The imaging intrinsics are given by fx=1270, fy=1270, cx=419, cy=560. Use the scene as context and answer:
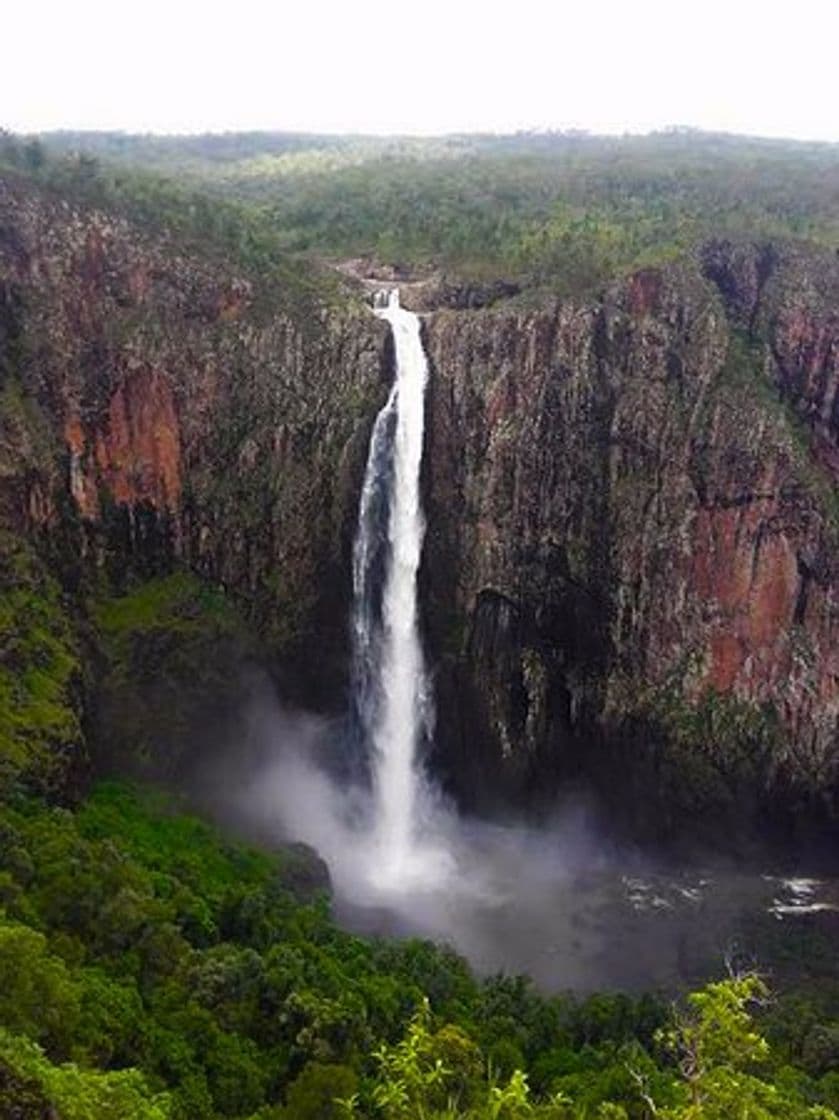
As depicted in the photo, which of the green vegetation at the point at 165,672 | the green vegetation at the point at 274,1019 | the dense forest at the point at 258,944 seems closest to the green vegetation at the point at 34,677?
the dense forest at the point at 258,944

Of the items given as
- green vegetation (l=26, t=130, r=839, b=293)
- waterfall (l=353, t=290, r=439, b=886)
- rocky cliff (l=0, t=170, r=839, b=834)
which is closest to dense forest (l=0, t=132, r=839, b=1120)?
green vegetation (l=26, t=130, r=839, b=293)

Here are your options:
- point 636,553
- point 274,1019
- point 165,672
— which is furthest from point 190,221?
point 274,1019

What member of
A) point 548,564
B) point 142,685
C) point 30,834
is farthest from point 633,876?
point 30,834

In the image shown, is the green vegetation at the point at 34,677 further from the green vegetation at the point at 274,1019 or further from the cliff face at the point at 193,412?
the cliff face at the point at 193,412

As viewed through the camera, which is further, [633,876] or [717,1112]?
[633,876]

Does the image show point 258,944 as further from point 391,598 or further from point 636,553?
point 636,553

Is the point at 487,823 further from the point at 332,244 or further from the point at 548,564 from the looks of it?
the point at 332,244

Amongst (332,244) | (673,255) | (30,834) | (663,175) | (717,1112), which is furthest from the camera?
(663,175)

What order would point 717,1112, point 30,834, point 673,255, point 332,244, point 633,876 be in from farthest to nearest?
1. point 332,244
2. point 673,255
3. point 633,876
4. point 30,834
5. point 717,1112
